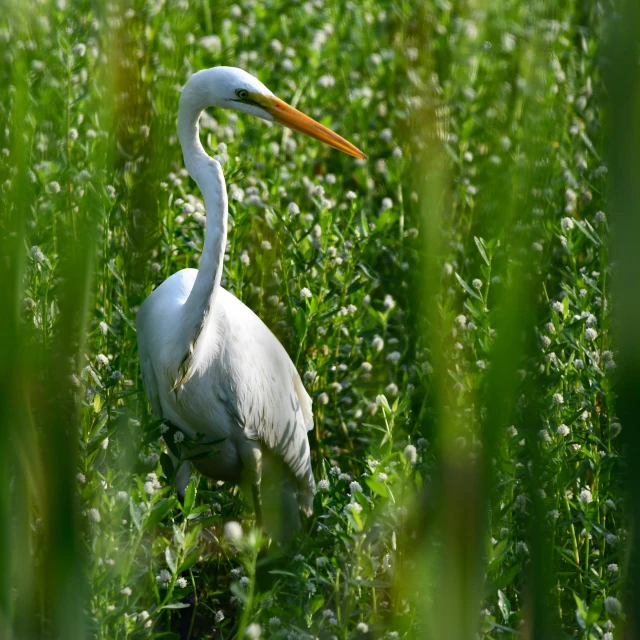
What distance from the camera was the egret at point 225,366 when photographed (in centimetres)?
224

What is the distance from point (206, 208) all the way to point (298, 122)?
0.41 m

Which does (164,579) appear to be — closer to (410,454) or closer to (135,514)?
(135,514)

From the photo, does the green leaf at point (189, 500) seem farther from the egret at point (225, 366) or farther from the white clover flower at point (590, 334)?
the white clover flower at point (590, 334)

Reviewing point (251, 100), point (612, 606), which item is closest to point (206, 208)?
point (251, 100)

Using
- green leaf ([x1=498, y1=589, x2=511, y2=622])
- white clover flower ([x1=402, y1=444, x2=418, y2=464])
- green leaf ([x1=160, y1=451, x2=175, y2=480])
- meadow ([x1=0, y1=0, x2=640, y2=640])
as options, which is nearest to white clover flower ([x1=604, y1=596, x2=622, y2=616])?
meadow ([x1=0, y1=0, x2=640, y2=640])

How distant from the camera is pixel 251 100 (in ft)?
7.73

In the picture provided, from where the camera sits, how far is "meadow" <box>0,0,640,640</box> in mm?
610

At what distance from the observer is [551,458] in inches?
67.2

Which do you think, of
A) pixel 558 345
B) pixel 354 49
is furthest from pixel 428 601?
pixel 354 49

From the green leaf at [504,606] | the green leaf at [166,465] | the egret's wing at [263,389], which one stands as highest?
the egret's wing at [263,389]

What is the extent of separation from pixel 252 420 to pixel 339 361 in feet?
1.23

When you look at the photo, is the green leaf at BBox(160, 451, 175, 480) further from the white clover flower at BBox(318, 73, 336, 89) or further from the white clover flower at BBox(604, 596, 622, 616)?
the white clover flower at BBox(318, 73, 336, 89)

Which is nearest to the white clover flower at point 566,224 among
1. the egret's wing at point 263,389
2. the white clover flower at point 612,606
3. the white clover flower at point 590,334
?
the white clover flower at point 590,334

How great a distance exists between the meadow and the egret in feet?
0.35
